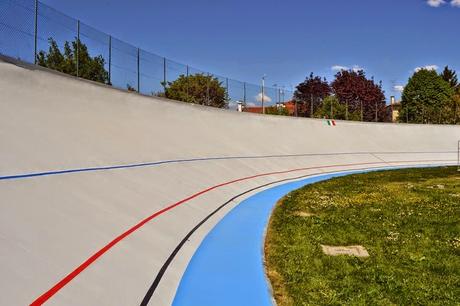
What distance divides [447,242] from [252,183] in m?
9.82

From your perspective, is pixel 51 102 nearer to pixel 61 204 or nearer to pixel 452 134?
pixel 61 204

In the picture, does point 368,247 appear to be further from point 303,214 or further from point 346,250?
point 303,214

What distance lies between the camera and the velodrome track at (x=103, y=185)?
5410mm

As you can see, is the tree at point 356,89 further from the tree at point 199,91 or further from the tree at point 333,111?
the tree at point 199,91

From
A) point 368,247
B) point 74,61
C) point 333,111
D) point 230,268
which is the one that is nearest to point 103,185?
point 230,268

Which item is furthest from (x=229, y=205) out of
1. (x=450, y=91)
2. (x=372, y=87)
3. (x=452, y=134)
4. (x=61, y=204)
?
(x=450, y=91)

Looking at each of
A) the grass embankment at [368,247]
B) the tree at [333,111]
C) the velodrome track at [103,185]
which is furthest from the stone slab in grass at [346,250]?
the tree at [333,111]

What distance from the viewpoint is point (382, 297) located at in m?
6.56

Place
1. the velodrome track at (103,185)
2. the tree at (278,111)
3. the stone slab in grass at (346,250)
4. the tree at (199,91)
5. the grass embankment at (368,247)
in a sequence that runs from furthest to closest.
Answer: the tree at (278,111) < the tree at (199,91) < the stone slab in grass at (346,250) < the grass embankment at (368,247) < the velodrome track at (103,185)

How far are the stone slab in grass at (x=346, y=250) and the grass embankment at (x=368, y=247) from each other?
0.22 m

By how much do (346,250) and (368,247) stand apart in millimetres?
600

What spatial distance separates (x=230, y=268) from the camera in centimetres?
795

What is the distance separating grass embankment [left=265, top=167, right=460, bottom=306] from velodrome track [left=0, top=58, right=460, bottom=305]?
2074mm

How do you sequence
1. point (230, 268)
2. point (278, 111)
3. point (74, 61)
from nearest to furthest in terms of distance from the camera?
point (230, 268)
point (74, 61)
point (278, 111)
